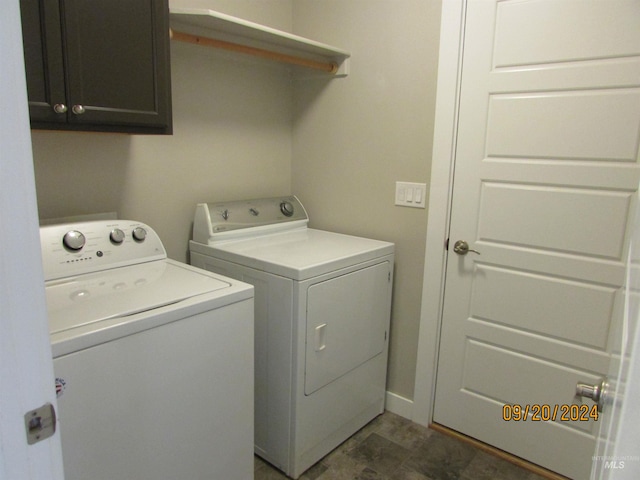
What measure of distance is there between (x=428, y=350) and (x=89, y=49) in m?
1.94

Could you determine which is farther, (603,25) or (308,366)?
(308,366)

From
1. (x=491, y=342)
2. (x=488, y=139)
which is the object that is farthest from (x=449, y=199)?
(x=491, y=342)

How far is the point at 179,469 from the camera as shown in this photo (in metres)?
1.44

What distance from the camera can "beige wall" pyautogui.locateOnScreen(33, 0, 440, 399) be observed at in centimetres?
199

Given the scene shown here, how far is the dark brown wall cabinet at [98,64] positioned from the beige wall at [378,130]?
1055 mm

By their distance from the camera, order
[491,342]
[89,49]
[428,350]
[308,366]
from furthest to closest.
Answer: [428,350], [491,342], [308,366], [89,49]

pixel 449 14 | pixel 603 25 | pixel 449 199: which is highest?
pixel 449 14

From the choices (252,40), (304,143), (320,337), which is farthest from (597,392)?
(304,143)

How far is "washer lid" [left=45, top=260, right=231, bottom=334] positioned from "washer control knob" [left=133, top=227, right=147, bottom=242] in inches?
4.1

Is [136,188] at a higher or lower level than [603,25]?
lower

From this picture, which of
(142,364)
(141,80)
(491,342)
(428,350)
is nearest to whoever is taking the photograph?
(142,364)

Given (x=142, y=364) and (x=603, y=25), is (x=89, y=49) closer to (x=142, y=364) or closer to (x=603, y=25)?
(x=142, y=364)

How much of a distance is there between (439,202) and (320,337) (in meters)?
0.85
